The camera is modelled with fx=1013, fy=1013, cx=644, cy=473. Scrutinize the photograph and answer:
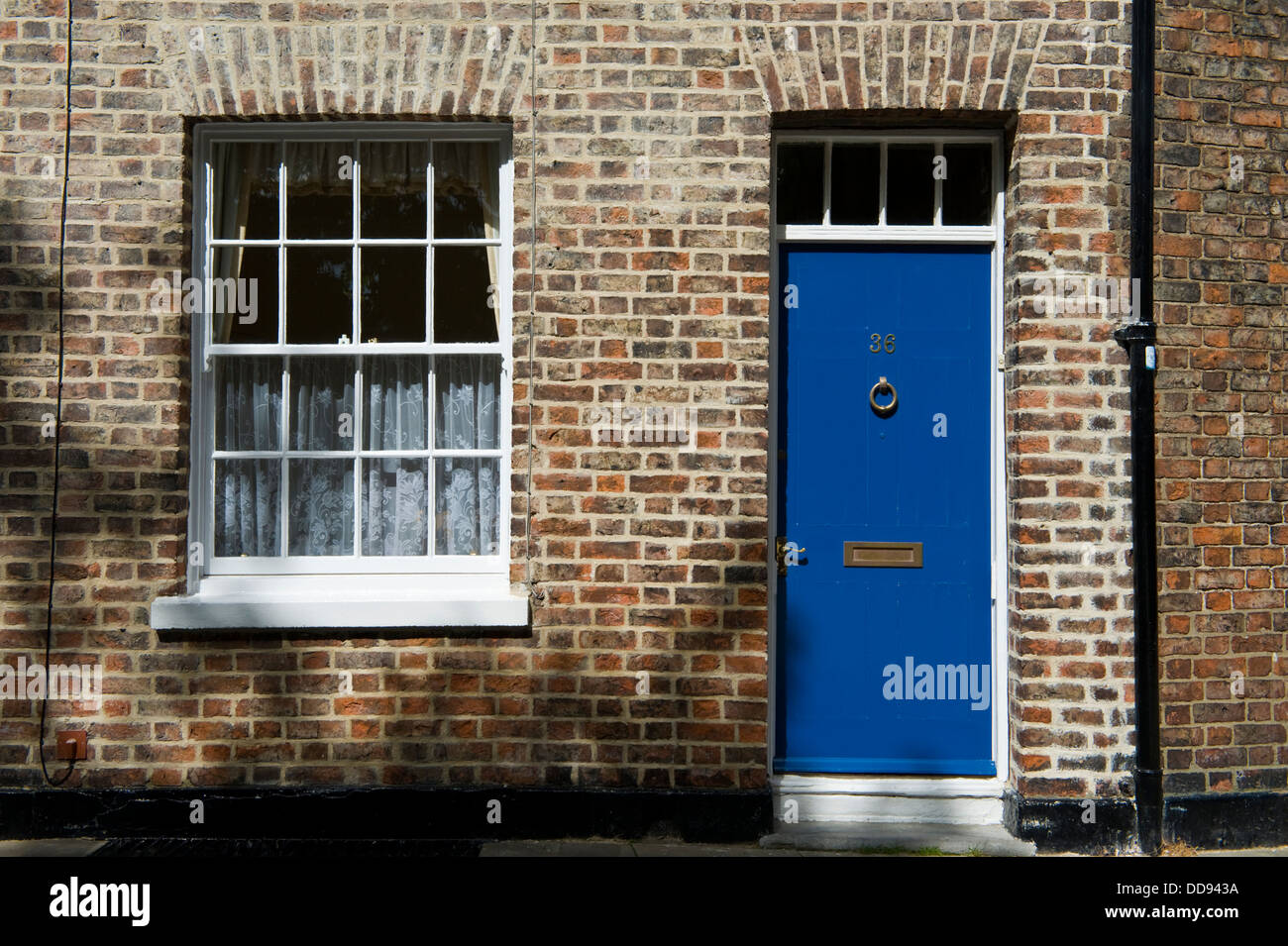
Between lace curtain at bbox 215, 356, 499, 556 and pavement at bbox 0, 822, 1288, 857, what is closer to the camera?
pavement at bbox 0, 822, 1288, 857

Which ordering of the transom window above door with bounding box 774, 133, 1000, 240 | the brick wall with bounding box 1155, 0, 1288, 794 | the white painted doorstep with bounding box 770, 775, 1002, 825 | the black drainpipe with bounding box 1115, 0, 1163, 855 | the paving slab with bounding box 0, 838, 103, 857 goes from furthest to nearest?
the transom window above door with bounding box 774, 133, 1000, 240
the white painted doorstep with bounding box 770, 775, 1002, 825
the brick wall with bounding box 1155, 0, 1288, 794
the black drainpipe with bounding box 1115, 0, 1163, 855
the paving slab with bounding box 0, 838, 103, 857

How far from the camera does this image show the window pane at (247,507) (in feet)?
15.5

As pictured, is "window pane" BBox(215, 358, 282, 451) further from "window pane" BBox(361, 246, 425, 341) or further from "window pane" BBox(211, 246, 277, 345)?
"window pane" BBox(361, 246, 425, 341)

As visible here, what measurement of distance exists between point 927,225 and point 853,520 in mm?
1432

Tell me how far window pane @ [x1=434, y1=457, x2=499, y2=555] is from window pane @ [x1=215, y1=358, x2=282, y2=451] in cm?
80

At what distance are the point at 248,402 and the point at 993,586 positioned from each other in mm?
3579

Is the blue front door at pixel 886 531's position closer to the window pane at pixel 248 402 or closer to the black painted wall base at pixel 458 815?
A: the black painted wall base at pixel 458 815

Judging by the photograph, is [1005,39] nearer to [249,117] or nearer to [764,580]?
[764,580]

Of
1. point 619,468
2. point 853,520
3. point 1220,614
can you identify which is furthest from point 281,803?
point 1220,614

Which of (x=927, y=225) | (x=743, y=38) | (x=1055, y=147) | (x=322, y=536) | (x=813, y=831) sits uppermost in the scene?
(x=743, y=38)

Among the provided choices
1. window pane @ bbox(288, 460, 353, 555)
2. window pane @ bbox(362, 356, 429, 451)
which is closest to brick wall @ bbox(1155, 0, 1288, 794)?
window pane @ bbox(362, 356, 429, 451)

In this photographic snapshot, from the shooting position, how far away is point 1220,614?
457cm

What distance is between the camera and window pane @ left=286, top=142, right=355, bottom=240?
15.5 ft

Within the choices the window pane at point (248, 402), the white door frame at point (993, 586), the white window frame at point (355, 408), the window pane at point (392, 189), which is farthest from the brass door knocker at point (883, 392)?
the window pane at point (248, 402)
